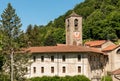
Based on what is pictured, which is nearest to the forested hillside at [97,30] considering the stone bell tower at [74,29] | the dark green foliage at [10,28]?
the stone bell tower at [74,29]

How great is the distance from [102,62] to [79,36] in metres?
14.2

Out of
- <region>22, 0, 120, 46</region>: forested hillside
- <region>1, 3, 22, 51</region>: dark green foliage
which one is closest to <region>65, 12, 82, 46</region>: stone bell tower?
<region>22, 0, 120, 46</region>: forested hillside

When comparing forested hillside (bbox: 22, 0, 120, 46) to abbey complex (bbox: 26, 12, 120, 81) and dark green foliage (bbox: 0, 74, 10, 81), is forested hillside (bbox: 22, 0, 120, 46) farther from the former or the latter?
dark green foliage (bbox: 0, 74, 10, 81)

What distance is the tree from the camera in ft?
194

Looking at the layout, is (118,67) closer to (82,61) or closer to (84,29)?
(82,61)

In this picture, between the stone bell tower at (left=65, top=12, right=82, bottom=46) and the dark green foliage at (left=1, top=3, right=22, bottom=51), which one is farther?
the stone bell tower at (left=65, top=12, right=82, bottom=46)

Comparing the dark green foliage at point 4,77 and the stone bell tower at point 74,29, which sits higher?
the stone bell tower at point 74,29

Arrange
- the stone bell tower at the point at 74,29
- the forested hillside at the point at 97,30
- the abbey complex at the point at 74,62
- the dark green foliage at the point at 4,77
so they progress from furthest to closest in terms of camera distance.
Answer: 1. the forested hillside at the point at 97,30
2. the stone bell tower at the point at 74,29
3. the abbey complex at the point at 74,62
4. the dark green foliage at the point at 4,77

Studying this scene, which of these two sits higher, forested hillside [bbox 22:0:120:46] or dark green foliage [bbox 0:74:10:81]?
forested hillside [bbox 22:0:120:46]

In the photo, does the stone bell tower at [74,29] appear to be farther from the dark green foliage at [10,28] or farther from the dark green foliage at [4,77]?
the dark green foliage at [4,77]

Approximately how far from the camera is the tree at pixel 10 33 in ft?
194

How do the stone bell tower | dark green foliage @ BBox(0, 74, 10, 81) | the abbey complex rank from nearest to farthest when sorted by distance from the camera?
1. dark green foliage @ BBox(0, 74, 10, 81)
2. the abbey complex
3. the stone bell tower

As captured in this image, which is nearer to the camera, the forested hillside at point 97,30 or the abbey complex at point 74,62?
the abbey complex at point 74,62

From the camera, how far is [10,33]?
2389 inches
